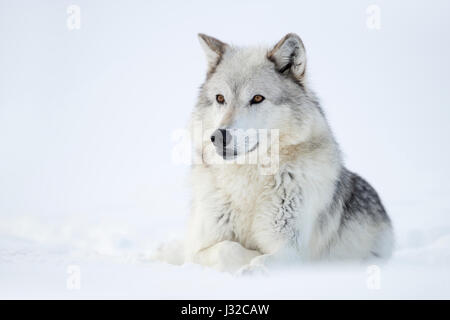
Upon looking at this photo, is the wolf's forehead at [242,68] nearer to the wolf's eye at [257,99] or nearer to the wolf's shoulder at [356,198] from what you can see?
the wolf's eye at [257,99]

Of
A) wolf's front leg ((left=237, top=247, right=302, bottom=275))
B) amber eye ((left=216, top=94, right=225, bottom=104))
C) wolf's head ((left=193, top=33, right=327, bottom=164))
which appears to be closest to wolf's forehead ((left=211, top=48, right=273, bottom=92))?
wolf's head ((left=193, top=33, right=327, bottom=164))

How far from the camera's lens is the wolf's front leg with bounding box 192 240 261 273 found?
4.39m

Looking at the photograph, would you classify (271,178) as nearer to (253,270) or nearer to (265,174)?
(265,174)

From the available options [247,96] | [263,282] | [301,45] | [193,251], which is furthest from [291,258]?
[301,45]

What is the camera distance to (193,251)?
16.2 feet

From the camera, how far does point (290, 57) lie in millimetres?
4996

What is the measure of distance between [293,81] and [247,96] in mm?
554

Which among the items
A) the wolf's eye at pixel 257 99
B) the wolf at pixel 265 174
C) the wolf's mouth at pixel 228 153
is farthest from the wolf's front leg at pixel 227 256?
the wolf's eye at pixel 257 99

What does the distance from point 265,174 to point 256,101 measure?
624 mm

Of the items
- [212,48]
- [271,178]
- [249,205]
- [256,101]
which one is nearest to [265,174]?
[271,178]

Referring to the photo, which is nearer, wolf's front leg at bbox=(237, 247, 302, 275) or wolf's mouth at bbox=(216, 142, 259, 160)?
wolf's front leg at bbox=(237, 247, 302, 275)

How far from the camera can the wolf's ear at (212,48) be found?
5.22 metres

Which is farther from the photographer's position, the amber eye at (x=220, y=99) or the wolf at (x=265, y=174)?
the amber eye at (x=220, y=99)

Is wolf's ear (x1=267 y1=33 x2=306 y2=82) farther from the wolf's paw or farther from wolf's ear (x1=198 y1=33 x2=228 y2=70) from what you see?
the wolf's paw
